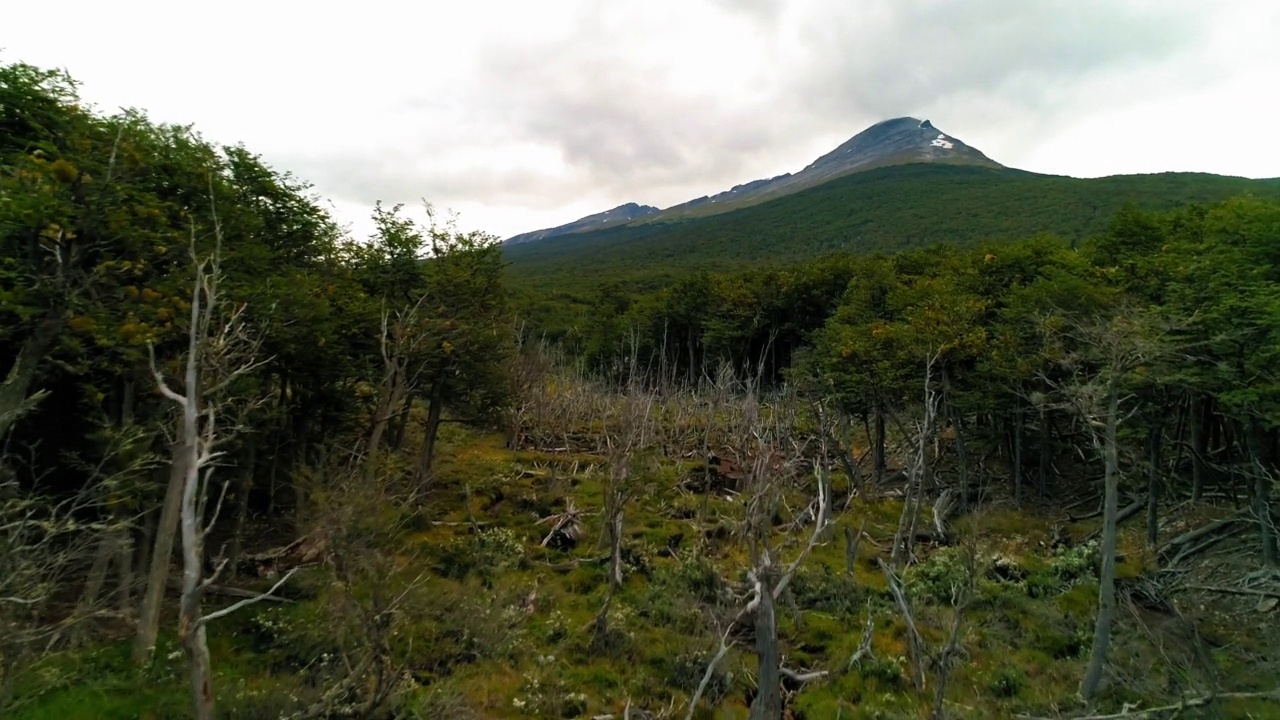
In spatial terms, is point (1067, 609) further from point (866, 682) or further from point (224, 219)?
point (224, 219)

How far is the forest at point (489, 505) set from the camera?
30.1 feet

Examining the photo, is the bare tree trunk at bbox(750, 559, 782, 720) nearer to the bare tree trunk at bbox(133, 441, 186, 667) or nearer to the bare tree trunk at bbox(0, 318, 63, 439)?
the bare tree trunk at bbox(133, 441, 186, 667)

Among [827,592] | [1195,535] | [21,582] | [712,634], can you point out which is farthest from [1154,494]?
[21,582]

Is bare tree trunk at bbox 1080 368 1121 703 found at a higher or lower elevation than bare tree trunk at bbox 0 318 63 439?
lower

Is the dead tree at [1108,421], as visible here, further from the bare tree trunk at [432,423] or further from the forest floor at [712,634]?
the bare tree trunk at [432,423]

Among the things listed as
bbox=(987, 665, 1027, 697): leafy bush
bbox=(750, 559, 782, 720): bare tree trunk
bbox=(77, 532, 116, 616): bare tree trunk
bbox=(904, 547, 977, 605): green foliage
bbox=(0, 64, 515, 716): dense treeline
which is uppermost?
bbox=(0, 64, 515, 716): dense treeline

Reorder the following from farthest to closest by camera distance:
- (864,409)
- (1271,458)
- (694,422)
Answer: (694,422) → (864,409) → (1271,458)

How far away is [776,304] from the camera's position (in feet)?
156

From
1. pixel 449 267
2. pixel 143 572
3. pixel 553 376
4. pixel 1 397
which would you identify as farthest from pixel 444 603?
pixel 553 376

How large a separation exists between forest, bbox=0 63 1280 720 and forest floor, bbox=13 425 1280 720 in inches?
3.5

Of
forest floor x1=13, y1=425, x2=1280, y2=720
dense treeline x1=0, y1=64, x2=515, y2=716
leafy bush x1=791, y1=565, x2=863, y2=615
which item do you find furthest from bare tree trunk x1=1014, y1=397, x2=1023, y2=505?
dense treeline x1=0, y1=64, x2=515, y2=716

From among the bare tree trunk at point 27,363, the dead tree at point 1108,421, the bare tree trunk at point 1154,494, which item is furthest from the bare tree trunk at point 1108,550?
the bare tree trunk at point 27,363

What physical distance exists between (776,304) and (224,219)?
39.8m

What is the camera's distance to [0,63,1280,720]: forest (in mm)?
9188
